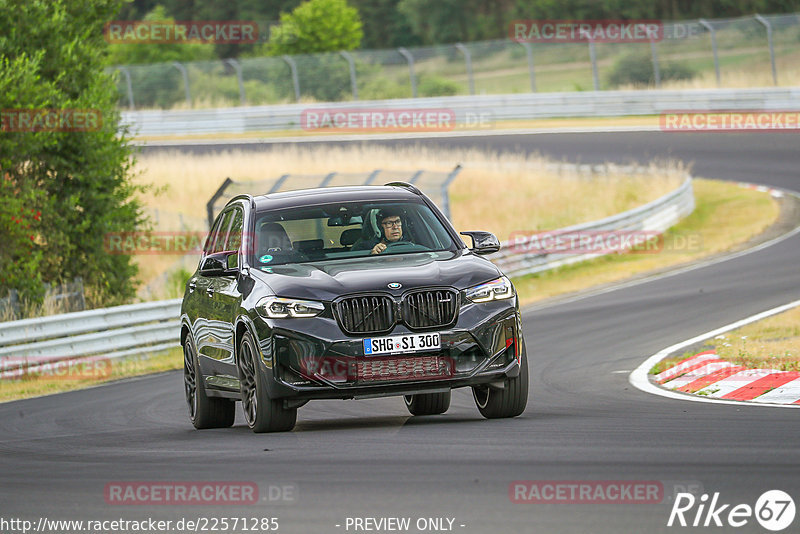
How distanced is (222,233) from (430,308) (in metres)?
2.91

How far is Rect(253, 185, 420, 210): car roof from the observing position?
1044cm

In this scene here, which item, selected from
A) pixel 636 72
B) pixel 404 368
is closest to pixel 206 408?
Answer: pixel 404 368

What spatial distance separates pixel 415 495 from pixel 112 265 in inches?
668

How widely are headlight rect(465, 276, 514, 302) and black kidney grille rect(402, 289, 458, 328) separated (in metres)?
0.15

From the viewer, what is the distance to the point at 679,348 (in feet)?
48.3

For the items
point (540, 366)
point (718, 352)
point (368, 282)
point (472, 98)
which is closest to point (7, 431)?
point (368, 282)

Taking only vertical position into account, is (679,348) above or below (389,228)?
below

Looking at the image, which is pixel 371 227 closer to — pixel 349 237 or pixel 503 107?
pixel 349 237

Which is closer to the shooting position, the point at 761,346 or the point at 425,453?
the point at 425,453

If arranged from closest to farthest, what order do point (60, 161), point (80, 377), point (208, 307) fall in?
point (208, 307) < point (80, 377) < point (60, 161)

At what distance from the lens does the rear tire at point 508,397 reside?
957cm

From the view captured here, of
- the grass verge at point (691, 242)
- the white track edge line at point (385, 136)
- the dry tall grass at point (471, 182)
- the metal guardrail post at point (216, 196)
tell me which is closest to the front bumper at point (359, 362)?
the metal guardrail post at point (216, 196)

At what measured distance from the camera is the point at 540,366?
14570 millimetres

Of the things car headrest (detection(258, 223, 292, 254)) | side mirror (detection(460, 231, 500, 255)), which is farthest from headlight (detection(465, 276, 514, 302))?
car headrest (detection(258, 223, 292, 254))
